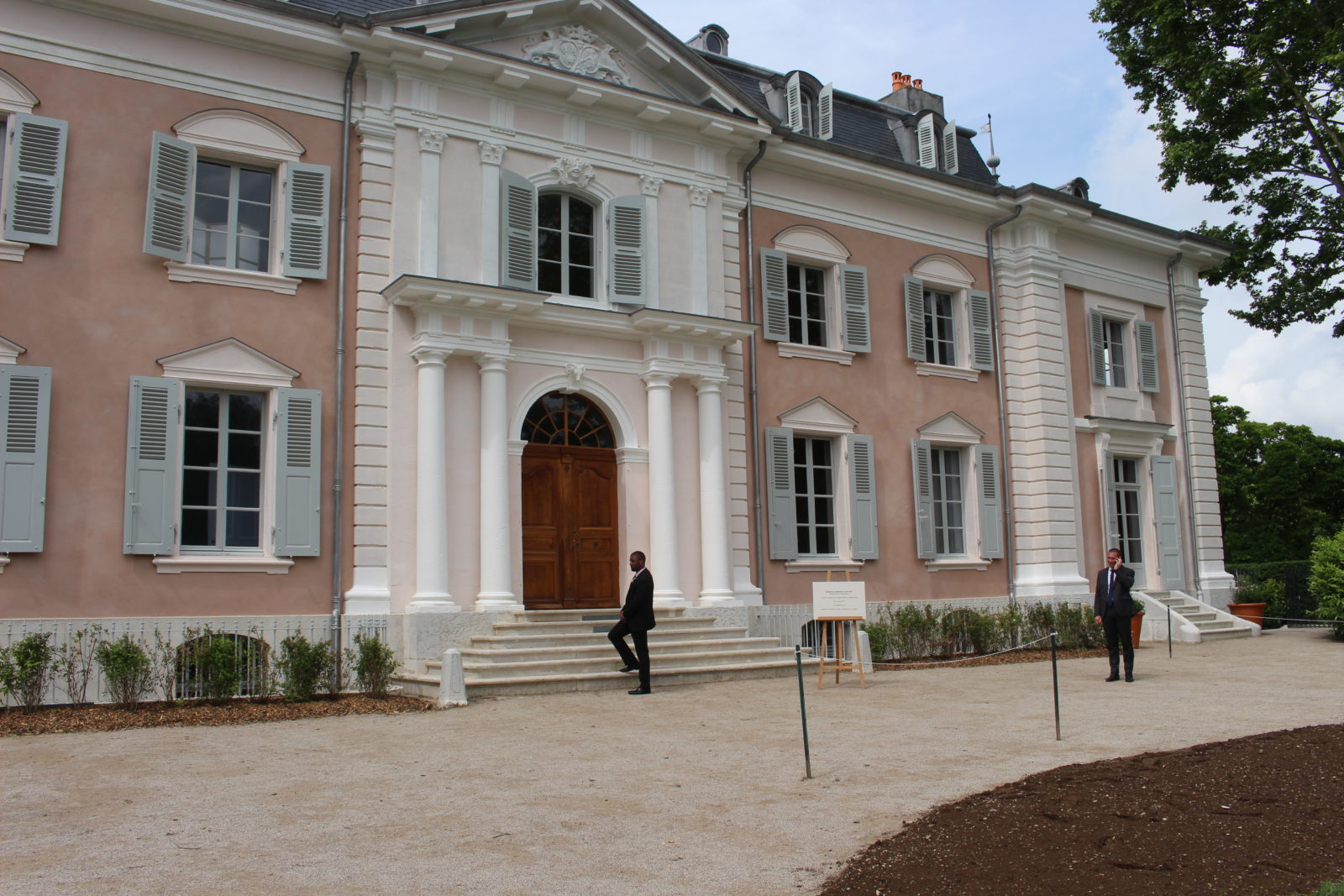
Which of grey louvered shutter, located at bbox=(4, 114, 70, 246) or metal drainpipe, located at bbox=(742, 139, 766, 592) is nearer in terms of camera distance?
grey louvered shutter, located at bbox=(4, 114, 70, 246)

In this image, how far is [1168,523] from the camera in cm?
2153

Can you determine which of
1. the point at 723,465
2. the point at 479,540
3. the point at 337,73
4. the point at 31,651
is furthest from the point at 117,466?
the point at 723,465

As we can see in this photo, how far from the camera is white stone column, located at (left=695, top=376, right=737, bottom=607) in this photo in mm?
15594

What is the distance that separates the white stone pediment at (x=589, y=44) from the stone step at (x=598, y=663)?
7.52 meters

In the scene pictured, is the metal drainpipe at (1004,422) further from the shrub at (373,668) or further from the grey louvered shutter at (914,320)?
the shrub at (373,668)

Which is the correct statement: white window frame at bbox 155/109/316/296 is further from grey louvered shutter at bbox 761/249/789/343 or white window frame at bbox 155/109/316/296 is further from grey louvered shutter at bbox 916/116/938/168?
grey louvered shutter at bbox 916/116/938/168

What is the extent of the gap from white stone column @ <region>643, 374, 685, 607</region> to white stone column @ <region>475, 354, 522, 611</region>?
2.03m

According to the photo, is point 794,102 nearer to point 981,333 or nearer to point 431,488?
point 981,333

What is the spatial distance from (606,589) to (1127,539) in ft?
36.1

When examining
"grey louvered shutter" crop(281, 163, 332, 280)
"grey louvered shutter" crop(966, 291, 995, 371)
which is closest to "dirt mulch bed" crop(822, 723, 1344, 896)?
"grey louvered shutter" crop(281, 163, 332, 280)

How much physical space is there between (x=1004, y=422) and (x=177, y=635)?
536 inches

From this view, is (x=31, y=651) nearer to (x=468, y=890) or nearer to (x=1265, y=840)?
(x=468, y=890)

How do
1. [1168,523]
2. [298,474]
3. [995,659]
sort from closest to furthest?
[298,474], [995,659], [1168,523]

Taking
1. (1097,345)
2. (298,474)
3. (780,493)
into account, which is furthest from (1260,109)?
(298,474)
